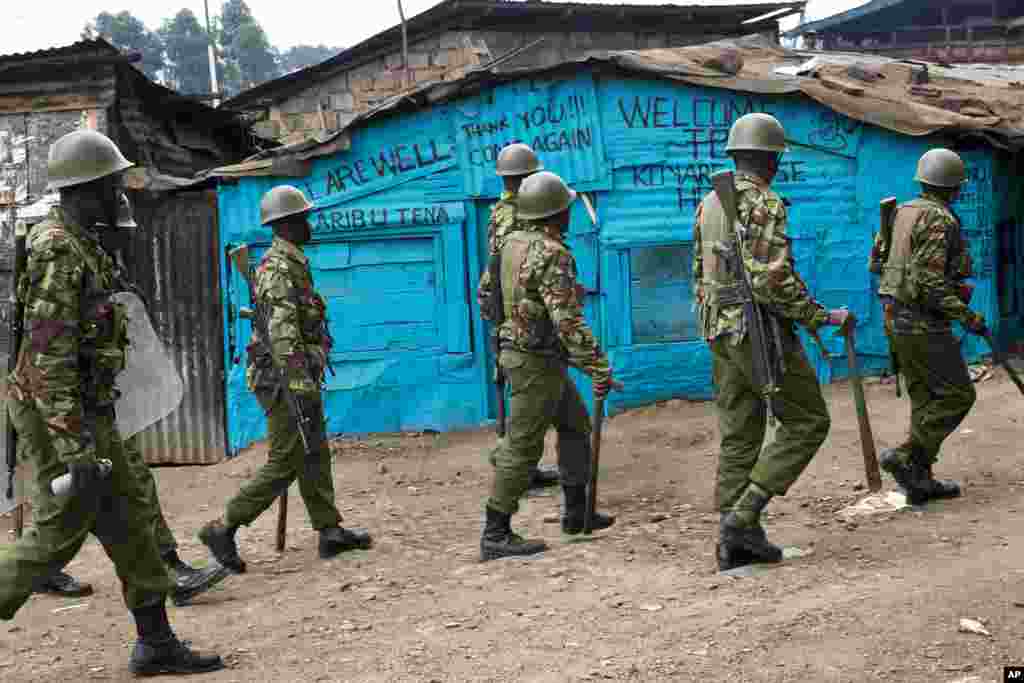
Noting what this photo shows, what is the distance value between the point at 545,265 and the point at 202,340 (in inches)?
222

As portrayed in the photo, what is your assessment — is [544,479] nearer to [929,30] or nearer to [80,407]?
[80,407]

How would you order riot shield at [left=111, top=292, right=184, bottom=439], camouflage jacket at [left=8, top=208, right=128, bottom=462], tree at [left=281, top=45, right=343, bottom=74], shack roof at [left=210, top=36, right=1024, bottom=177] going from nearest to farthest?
camouflage jacket at [left=8, top=208, right=128, bottom=462]
riot shield at [left=111, top=292, right=184, bottom=439]
shack roof at [left=210, top=36, right=1024, bottom=177]
tree at [left=281, top=45, right=343, bottom=74]

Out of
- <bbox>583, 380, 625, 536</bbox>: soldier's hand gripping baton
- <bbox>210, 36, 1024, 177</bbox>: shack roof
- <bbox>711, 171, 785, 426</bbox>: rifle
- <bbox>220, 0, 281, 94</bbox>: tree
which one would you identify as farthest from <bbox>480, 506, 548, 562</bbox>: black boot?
<bbox>220, 0, 281, 94</bbox>: tree

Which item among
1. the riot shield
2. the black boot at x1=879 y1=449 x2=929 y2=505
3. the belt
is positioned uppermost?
the belt

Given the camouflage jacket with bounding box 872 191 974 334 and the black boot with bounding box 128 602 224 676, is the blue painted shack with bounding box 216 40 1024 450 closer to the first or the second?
the camouflage jacket with bounding box 872 191 974 334

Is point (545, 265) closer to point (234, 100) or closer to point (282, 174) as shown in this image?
point (282, 174)

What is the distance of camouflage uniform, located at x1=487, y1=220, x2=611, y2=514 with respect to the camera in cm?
598

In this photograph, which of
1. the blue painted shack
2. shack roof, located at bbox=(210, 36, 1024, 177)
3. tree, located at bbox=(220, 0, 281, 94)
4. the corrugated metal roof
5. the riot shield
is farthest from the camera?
tree, located at bbox=(220, 0, 281, 94)

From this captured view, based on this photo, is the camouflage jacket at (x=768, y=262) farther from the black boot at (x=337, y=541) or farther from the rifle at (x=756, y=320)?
the black boot at (x=337, y=541)

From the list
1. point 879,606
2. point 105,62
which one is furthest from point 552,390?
point 105,62

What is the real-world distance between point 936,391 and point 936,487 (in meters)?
0.55

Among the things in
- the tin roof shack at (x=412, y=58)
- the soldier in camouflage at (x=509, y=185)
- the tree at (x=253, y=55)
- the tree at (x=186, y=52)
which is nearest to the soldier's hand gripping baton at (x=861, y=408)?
the soldier in camouflage at (x=509, y=185)

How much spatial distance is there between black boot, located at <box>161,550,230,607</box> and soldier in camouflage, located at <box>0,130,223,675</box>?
1198 mm

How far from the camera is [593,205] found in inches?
412
